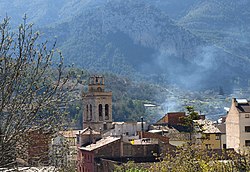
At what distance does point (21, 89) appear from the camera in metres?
15.5

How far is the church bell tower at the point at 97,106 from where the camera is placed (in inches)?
4266

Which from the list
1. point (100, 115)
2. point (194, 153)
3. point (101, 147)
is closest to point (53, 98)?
point (194, 153)

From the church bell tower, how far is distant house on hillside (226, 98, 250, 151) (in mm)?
31640

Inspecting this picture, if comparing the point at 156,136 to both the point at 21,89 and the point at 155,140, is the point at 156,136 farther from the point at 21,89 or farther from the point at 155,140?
the point at 21,89

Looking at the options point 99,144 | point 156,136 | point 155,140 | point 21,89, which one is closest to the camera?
point 21,89

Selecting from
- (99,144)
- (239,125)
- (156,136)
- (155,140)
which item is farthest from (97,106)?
(155,140)

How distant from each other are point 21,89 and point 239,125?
61432 mm

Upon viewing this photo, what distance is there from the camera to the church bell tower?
356ft

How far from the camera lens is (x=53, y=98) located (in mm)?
16047

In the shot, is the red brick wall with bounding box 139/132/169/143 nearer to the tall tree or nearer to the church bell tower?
the church bell tower

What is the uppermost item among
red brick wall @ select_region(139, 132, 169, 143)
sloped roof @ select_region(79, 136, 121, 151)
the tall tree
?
the tall tree

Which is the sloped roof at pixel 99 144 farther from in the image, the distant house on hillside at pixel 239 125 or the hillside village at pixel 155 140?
the distant house on hillside at pixel 239 125

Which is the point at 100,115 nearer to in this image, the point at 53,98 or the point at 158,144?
the point at 158,144

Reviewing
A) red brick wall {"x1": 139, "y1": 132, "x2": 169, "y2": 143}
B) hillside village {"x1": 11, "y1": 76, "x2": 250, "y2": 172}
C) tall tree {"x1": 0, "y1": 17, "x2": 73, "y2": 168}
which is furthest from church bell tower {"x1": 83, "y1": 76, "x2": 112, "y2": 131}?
tall tree {"x1": 0, "y1": 17, "x2": 73, "y2": 168}
